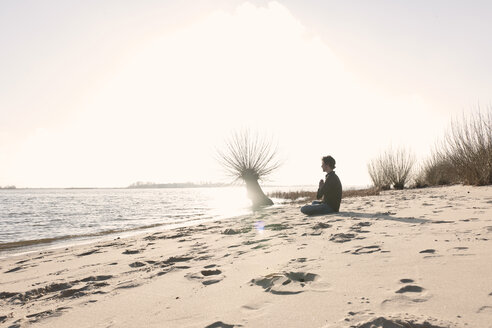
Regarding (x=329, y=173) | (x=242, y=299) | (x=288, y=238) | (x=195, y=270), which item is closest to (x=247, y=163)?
(x=329, y=173)

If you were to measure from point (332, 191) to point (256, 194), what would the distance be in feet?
32.9

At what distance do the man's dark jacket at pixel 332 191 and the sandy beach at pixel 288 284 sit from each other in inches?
106

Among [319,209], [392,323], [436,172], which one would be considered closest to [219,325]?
[392,323]

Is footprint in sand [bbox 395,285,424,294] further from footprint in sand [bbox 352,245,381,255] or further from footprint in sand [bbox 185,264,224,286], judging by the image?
footprint in sand [bbox 185,264,224,286]

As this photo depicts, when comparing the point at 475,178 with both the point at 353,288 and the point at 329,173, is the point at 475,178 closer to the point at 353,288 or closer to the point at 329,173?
the point at 329,173

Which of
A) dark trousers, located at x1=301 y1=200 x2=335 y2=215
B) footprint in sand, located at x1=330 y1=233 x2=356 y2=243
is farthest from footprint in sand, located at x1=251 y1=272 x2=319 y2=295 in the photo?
dark trousers, located at x1=301 y1=200 x2=335 y2=215

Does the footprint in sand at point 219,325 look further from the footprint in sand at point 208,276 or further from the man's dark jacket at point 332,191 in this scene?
the man's dark jacket at point 332,191

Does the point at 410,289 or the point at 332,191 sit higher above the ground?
the point at 332,191

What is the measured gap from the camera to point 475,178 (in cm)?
1246

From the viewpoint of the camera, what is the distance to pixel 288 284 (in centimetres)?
264

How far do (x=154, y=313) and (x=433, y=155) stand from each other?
24.6 metres

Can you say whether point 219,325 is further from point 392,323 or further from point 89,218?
point 89,218

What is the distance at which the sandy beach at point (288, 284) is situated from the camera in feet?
6.51

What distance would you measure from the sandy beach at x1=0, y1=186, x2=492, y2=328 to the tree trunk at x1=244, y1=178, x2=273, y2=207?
39.8 feet
